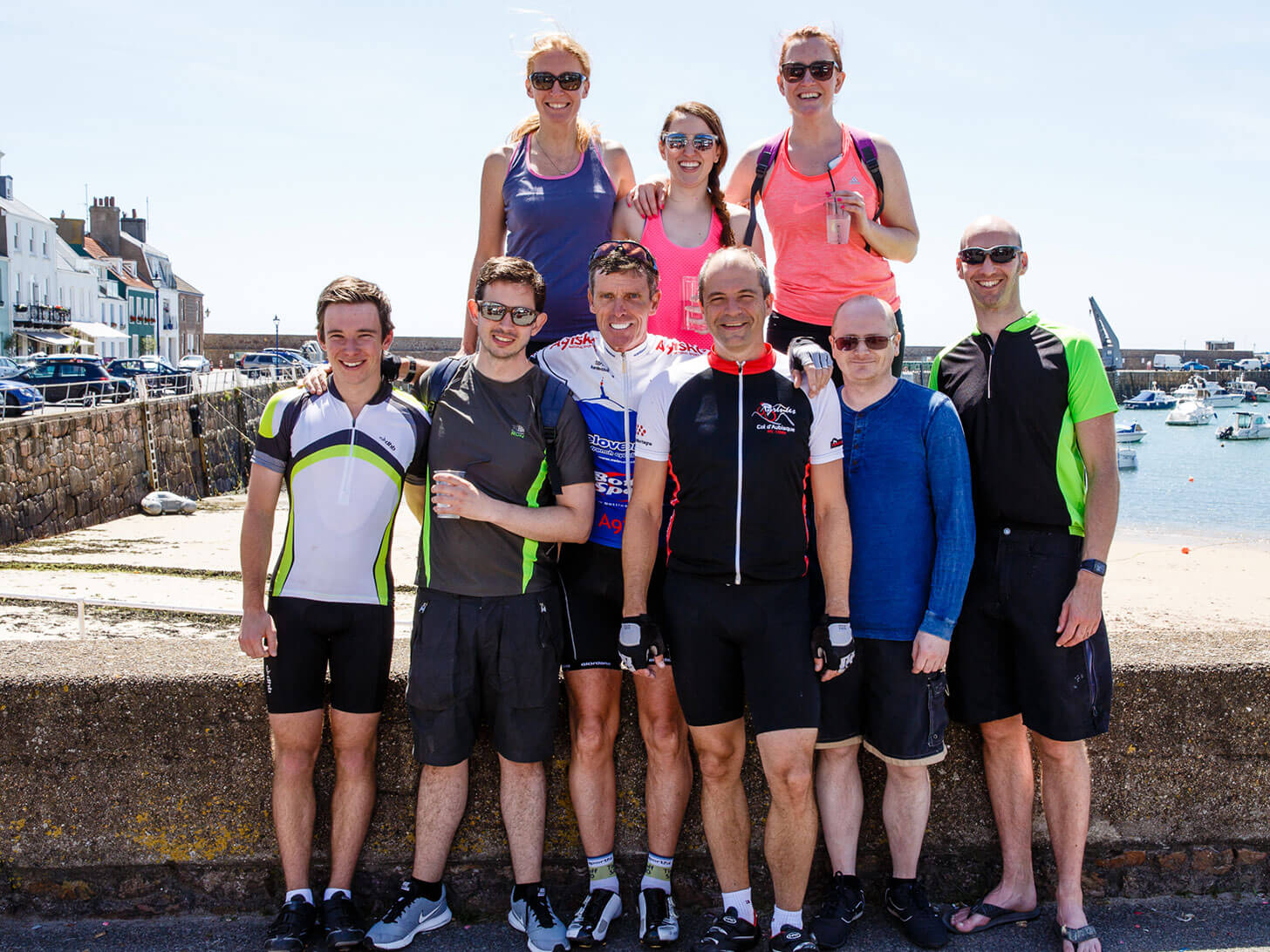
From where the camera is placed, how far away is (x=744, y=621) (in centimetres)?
329

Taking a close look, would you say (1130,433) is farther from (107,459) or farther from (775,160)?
(775,160)

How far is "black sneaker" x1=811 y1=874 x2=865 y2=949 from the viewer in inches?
129

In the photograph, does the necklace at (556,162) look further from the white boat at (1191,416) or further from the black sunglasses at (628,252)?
the white boat at (1191,416)

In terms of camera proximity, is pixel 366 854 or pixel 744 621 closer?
pixel 744 621

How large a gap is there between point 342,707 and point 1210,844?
3.09 m

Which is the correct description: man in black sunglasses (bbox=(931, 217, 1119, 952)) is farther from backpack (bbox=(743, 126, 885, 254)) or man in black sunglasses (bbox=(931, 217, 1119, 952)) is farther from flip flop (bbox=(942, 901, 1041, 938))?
backpack (bbox=(743, 126, 885, 254))

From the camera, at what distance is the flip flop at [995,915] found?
344 centimetres

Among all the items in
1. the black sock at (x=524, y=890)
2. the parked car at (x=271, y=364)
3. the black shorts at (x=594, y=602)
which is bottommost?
the black sock at (x=524, y=890)

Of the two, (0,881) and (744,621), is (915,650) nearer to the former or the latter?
(744,621)

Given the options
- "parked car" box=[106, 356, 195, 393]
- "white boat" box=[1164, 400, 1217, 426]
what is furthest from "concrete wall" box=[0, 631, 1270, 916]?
"white boat" box=[1164, 400, 1217, 426]

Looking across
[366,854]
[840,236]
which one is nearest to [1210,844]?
[840,236]

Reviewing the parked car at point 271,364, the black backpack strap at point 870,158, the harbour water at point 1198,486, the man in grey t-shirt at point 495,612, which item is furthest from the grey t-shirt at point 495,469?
the parked car at point 271,364

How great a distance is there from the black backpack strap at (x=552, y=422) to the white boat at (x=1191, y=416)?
88.3m

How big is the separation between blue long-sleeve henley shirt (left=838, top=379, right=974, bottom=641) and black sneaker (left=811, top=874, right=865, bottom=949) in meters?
0.83
